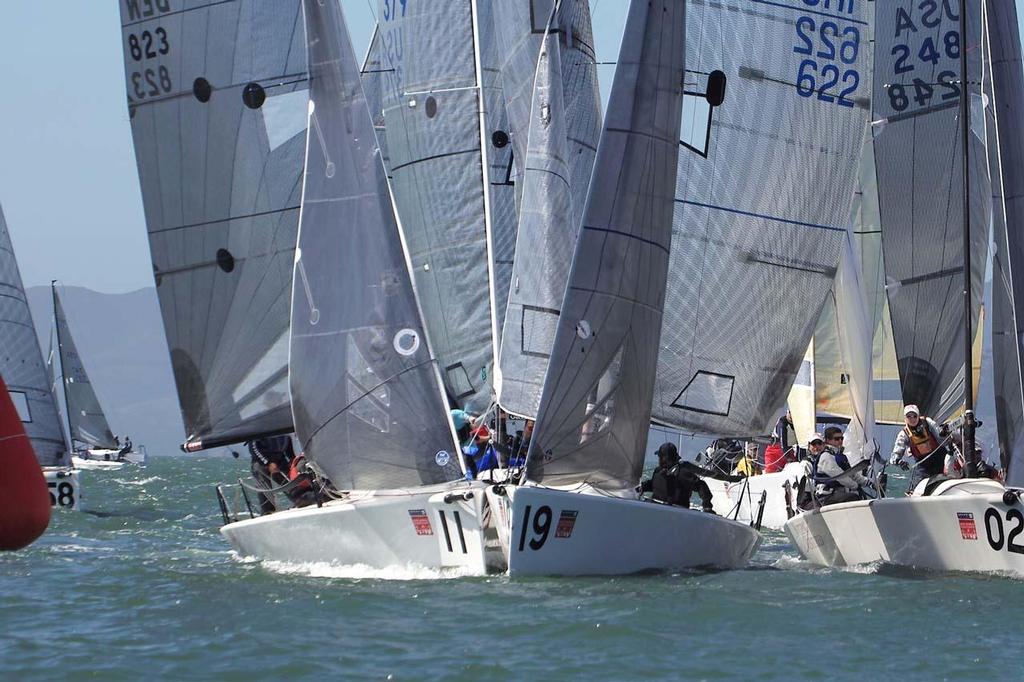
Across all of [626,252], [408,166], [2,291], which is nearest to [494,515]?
[626,252]

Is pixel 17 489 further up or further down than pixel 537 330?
further down

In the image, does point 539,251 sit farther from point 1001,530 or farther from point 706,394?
point 1001,530

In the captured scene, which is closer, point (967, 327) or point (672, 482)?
point (672, 482)

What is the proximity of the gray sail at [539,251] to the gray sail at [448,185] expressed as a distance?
2488 millimetres

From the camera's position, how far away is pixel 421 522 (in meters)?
13.7

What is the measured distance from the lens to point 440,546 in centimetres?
1368

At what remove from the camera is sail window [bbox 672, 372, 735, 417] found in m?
15.7

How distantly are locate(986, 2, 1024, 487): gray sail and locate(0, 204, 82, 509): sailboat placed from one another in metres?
14.6

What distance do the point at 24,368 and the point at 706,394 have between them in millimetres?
13022

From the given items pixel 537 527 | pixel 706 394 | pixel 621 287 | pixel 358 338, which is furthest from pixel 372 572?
pixel 706 394

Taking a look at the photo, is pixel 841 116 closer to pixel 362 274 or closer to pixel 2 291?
pixel 362 274

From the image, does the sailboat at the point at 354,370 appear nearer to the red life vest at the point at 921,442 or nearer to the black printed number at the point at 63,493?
the red life vest at the point at 921,442

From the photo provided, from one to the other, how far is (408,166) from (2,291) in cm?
788

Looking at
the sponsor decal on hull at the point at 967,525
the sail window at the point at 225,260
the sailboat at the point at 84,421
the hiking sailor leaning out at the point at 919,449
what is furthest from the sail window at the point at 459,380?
the sailboat at the point at 84,421
